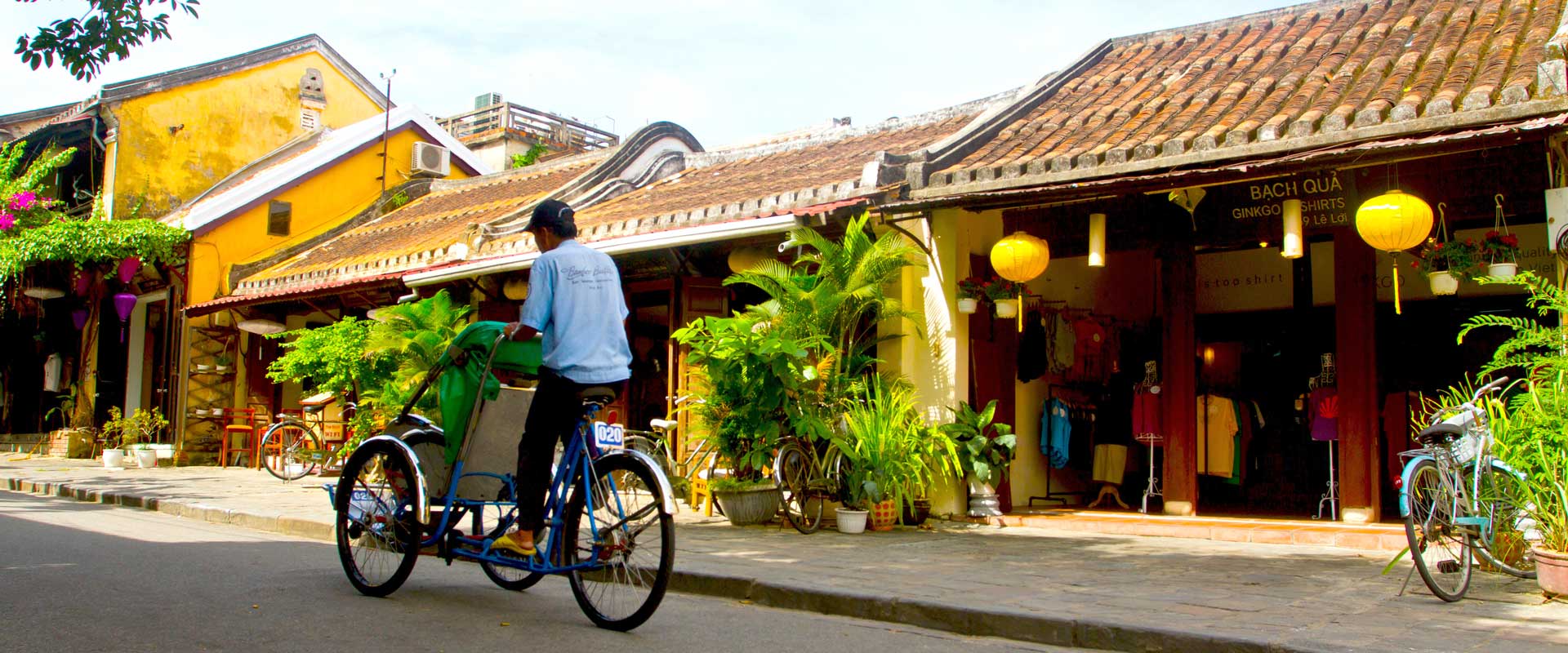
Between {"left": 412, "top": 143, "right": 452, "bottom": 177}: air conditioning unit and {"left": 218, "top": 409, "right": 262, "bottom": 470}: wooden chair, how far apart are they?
5.87 meters

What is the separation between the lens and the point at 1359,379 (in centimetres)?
967

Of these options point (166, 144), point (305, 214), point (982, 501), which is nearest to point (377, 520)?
point (982, 501)

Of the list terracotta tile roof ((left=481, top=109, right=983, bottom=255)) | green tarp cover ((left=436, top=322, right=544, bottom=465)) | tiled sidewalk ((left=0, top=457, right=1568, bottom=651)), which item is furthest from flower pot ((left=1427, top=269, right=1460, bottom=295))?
green tarp cover ((left=436, top=322, right=544, bottom=465))

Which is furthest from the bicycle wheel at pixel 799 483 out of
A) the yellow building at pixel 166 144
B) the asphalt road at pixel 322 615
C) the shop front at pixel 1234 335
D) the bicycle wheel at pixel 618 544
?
the yellow building at pixel 166 144

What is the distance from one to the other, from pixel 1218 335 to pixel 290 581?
31.3 feet

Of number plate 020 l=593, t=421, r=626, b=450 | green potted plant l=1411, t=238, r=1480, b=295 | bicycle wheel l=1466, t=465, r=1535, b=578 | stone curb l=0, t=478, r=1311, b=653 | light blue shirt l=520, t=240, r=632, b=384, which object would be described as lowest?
stone curb l=0, t=478, r=1311, b=653

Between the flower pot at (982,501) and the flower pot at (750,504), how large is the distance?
5.50ft

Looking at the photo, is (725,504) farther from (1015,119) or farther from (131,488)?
(131,488)

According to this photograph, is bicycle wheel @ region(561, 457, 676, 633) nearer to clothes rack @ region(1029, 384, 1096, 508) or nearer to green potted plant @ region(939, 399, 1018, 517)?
green potted plant @ region(939, 399, 1018, 517)

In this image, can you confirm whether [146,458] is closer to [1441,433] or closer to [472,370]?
[472,370]

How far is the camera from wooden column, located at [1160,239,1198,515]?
413 inches

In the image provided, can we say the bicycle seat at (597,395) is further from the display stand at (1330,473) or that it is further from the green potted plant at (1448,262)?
the display stand at (1330,473)

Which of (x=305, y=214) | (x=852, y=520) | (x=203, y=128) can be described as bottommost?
(x=852, y=520)

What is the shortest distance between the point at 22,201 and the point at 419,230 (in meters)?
7.25
